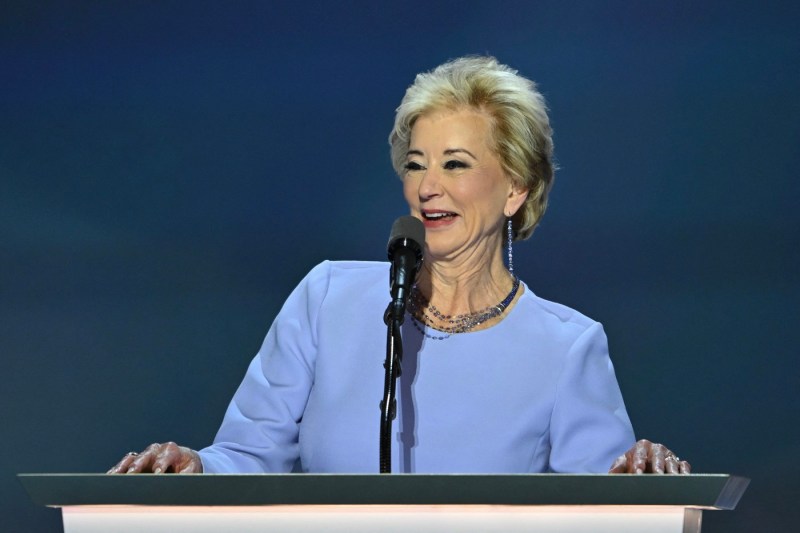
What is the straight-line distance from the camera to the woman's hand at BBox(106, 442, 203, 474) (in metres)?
1.55

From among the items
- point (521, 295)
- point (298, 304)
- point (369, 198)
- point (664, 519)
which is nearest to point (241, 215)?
point (369, 198)

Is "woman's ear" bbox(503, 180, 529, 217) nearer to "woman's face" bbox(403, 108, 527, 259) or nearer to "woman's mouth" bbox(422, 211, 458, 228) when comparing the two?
"woman's face" bbox(403, 108, 527, 259)

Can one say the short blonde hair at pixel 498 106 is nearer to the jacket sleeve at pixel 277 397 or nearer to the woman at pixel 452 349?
the woman at pixel 452 349

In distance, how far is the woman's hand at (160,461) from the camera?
1.55 m

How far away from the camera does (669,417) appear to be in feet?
9.87

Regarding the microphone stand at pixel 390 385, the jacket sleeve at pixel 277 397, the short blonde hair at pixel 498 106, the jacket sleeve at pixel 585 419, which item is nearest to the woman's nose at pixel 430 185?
the short blonde hair at pixel 498 106

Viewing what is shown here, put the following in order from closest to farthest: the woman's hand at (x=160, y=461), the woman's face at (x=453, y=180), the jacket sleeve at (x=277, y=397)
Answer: the woman's hand at (x=160, y=461) < the jacket sleeve at (x=277, y=397) < the woman's face at (x=453, y=180)

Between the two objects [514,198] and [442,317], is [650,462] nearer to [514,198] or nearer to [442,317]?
[442,317]

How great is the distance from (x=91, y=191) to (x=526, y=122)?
1376 millimetres

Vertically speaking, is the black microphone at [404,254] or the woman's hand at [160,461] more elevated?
the black microphone at [404,254]

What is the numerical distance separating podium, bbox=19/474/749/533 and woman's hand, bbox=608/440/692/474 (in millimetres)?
277

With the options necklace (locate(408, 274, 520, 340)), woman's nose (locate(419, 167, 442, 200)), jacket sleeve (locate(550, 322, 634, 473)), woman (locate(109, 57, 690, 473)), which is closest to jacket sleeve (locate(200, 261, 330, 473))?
woman (locate(109, 57, 690, 473))

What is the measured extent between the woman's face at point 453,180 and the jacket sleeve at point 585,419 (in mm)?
352

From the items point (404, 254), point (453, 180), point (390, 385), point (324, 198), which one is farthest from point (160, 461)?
point (324, 198)
